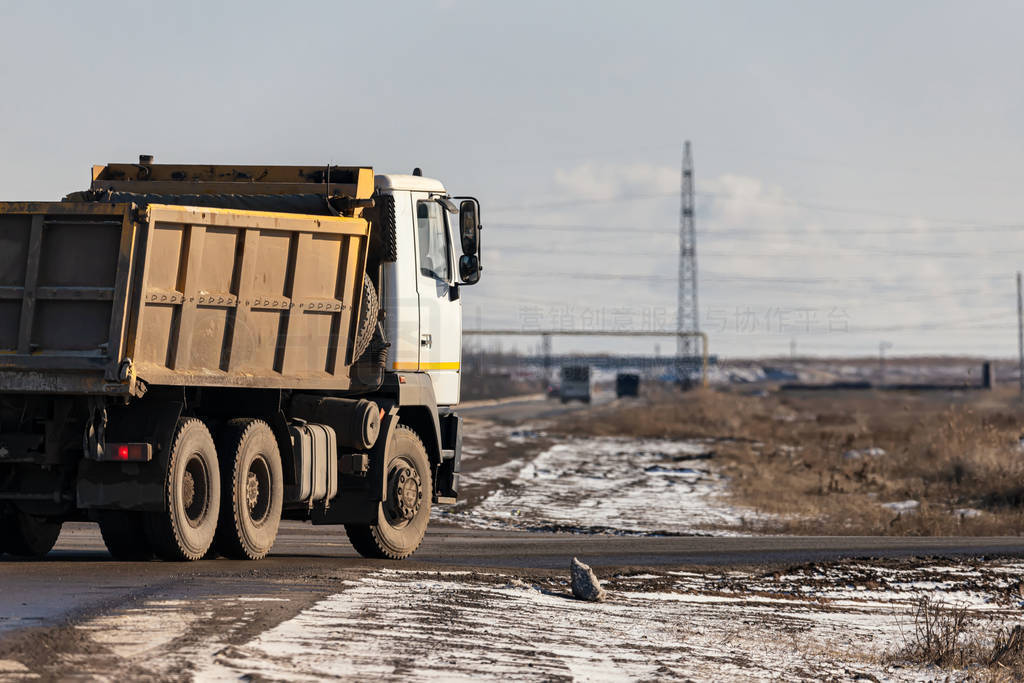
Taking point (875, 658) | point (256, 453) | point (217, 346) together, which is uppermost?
point (217, 346)

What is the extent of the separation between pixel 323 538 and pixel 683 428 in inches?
1784

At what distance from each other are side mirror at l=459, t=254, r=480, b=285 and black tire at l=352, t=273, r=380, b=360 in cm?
131

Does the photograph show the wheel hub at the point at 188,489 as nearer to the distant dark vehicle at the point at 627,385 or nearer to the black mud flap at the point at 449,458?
the black mud flap at the point at 449,458

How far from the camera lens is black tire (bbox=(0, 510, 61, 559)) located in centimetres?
1377

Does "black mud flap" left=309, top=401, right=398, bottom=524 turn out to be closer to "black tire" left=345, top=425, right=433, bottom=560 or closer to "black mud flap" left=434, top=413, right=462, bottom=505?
"black tire" left=345, top=425, right=433, bottom=560

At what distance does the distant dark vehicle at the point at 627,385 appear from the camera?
12838 centimetres

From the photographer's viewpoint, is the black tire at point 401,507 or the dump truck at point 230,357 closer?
the dump truck at point 230,357

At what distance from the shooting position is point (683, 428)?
62688 mm

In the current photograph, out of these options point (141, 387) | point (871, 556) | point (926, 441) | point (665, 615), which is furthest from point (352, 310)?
point (926, 441)

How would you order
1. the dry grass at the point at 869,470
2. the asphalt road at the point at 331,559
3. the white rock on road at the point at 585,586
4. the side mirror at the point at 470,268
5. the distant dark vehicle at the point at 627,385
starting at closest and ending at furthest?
1. the asphalt road at the point at 331,559
2. the white rock on road at the point at 585,586
3. the side mirror at the point at 470,268
4. the dry grass at the point at 869,470
5. the distant dark vehicle at the point at 627,385

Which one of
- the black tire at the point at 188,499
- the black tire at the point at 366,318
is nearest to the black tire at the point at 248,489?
the black tire at the point at 188,499

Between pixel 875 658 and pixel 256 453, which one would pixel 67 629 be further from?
pixel 875 658

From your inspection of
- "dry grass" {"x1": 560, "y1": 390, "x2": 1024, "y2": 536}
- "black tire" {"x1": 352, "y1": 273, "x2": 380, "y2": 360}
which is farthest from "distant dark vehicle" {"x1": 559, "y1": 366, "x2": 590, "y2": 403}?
"black tire" {"x1": 352, "y1": 273, "x2": 380, "y2": 360}

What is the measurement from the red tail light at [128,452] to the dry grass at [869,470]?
1457 centimetres
